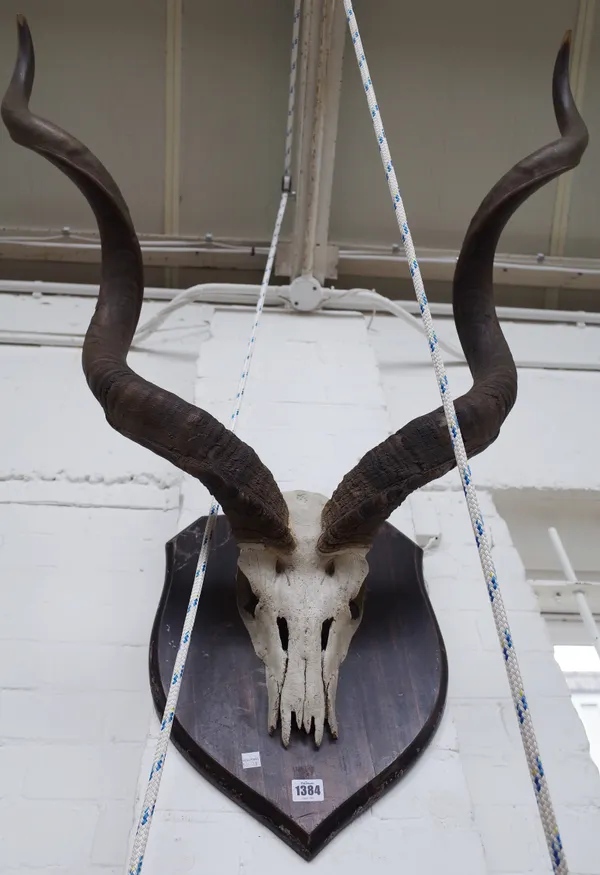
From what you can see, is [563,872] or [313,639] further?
[313,639]

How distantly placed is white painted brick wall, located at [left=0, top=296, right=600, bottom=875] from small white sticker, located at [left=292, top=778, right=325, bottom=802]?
99 mm

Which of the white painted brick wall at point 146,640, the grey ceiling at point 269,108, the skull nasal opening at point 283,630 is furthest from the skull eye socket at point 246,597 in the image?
the grey ceiling at point 269,108

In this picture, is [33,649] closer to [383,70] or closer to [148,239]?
[148,239]

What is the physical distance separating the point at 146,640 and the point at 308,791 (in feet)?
2.28

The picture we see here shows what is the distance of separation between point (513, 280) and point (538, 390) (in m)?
0.64

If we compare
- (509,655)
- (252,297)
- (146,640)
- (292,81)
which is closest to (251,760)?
(146,640)

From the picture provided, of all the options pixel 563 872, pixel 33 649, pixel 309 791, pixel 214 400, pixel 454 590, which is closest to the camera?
pixel 563 872

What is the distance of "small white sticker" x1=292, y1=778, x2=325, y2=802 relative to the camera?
5.93 ft

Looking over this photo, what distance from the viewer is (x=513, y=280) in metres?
3.84

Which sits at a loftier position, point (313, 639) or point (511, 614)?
point (313, 639)

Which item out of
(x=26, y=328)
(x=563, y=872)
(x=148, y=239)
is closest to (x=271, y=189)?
(x=148, y=239)

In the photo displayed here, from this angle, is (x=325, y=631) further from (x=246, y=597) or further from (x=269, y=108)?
(x=269, y=108)

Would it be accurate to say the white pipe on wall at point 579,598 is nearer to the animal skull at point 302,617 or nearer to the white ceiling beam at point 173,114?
the animal skull at point 302,617

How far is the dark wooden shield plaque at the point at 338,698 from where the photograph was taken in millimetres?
1825
